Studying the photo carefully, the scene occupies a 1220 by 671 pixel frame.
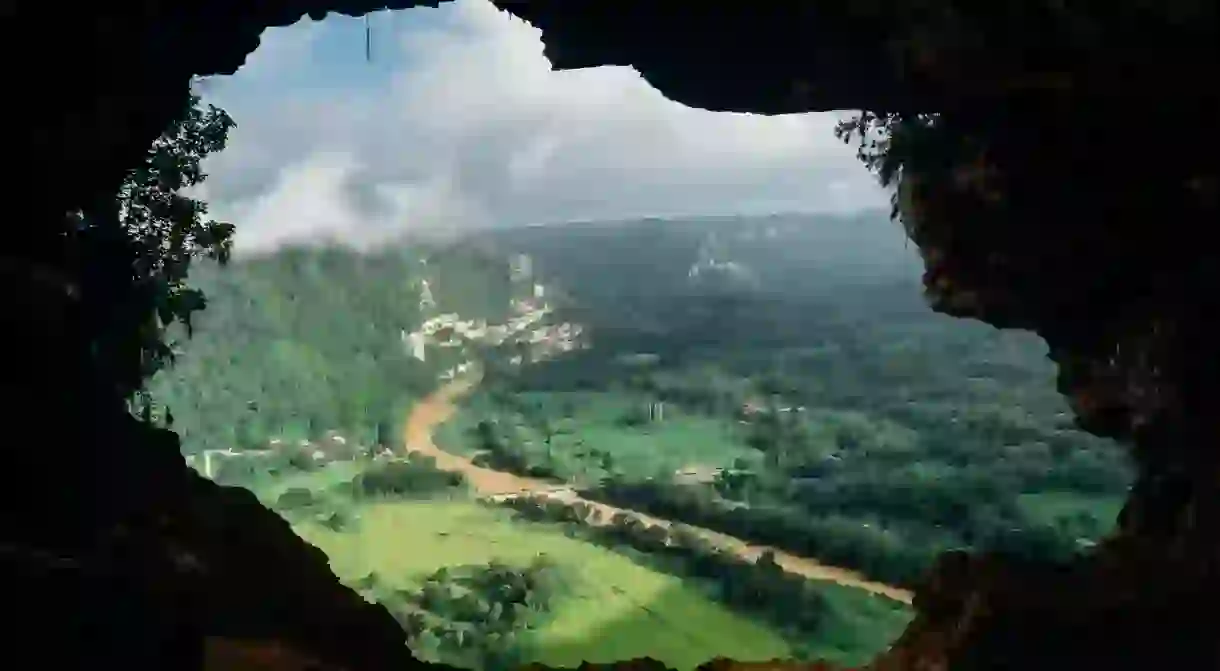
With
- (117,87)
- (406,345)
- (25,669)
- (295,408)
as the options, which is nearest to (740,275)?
(406,345)

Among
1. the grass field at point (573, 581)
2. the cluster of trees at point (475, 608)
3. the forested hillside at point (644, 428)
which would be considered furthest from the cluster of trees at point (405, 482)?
the cluster of trees at point (475, 608)

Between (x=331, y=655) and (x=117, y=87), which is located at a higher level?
(x=117, y=87)

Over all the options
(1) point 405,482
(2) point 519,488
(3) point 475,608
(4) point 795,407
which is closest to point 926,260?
(3) point 475,608

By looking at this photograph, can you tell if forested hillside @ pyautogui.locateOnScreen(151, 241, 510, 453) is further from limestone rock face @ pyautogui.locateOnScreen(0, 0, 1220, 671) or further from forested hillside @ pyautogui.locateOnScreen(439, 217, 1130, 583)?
limestone rock face @ pyautogui.locateOnScreen(0, 0, 1220, 671)

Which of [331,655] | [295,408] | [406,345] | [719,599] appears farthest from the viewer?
[406,345]

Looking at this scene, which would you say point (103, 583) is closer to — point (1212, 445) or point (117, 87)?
point (117, 87)

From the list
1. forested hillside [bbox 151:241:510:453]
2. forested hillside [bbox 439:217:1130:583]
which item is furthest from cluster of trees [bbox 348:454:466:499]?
forested hillside [bbox 439:217:1130:583]

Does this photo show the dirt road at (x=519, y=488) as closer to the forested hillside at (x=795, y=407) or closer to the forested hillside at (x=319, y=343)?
the forested hillside at (x=795, y=407)

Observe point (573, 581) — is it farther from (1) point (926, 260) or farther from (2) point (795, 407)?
(1) point (926, 260)
